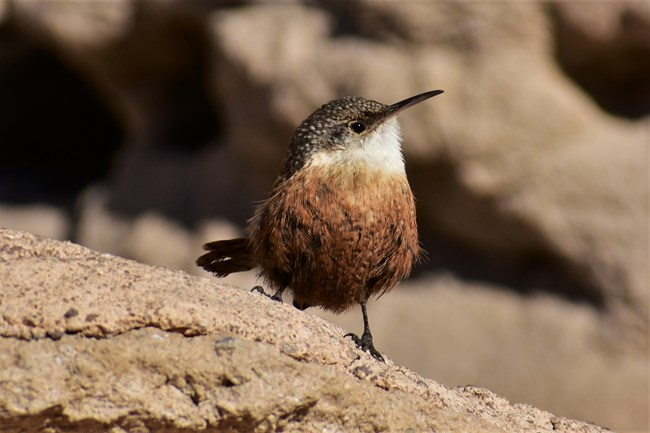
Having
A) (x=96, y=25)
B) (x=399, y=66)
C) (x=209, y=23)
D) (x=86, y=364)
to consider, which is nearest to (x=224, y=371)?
(x=86, y=364)

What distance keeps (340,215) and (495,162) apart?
246 inches

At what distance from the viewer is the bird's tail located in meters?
6.13

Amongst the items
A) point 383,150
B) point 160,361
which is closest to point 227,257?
point 383,150

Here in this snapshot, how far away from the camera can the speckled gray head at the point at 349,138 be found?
18.5ft

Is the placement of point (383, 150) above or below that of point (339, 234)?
above

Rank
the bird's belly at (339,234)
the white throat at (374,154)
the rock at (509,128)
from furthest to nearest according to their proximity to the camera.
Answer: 1. the rock at (509,128)
2. the white throat at (374,154)
3. the bird's belly at (339,234)

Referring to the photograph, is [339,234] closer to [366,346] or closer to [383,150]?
[383,150]

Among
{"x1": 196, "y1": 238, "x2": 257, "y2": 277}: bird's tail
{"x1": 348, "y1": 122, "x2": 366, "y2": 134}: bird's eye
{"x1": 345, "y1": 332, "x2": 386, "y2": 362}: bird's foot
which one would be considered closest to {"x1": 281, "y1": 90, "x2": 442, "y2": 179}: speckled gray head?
{"x1": 348, "y1": 122, "x2": 366, "y2": 134}: bird's eye

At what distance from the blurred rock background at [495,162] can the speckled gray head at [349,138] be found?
5.40 meters

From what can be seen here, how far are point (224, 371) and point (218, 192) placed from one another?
10045 mm

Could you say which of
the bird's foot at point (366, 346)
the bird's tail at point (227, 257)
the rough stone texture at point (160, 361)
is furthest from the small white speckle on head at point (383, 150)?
the rough stone texture at point (160, 361)

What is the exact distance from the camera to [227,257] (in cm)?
619

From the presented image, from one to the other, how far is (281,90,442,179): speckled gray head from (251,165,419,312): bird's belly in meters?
0.13

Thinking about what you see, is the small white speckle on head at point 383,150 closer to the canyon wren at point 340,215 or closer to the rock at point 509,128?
the canyon wren at point 340,215
